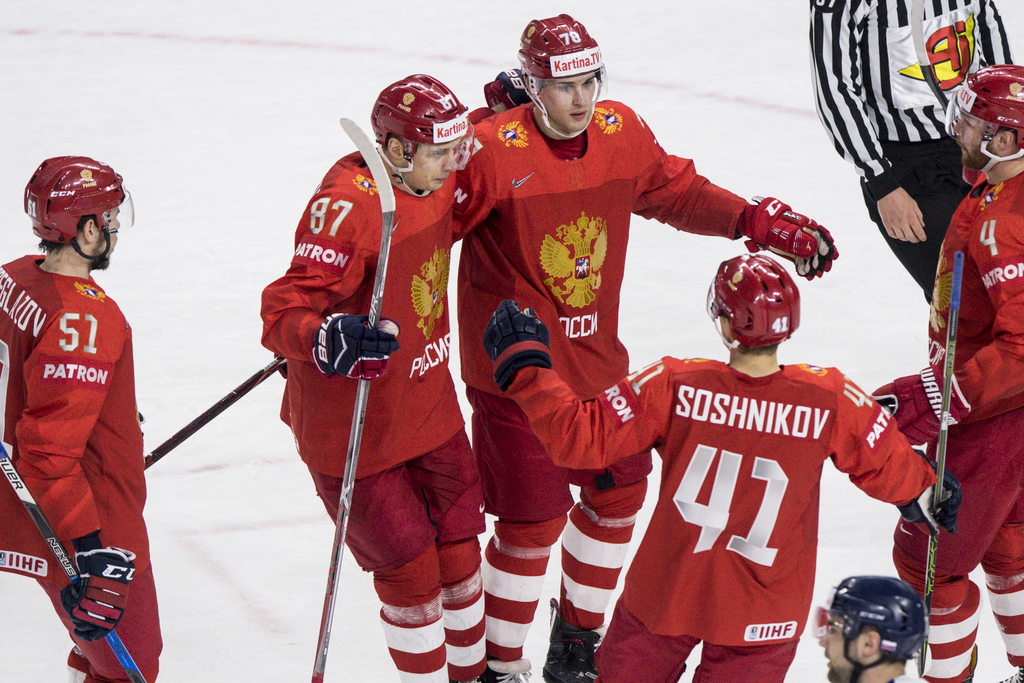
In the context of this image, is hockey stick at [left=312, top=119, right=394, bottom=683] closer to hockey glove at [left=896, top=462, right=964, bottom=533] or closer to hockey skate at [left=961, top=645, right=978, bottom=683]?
hockey glove at [left=896, top=462, right=964, bottom=533]

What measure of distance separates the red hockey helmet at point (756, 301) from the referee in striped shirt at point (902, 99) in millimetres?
1665

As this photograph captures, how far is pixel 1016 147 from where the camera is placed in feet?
10.1

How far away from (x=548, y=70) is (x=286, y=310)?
92cm

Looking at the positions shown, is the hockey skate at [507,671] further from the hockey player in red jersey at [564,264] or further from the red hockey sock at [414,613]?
the red hockey sock at [414,613]

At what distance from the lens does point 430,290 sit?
314 centimetres

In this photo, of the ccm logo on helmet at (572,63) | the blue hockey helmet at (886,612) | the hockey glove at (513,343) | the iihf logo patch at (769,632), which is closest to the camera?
the blue hockey helmet at (886,612)

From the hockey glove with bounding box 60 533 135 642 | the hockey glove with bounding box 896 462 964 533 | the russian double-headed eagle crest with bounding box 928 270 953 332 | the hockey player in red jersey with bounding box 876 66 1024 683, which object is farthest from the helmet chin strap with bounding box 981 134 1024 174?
the hockey glove with bounding box 60 533 135 642

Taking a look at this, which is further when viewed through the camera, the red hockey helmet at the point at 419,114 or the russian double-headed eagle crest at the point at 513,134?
the russian double-headed eagle crest at the point at 513,134

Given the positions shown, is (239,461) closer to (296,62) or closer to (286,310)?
(286,310)

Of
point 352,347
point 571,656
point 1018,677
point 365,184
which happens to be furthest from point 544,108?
point 1018,677

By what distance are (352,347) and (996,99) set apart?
1682 mm

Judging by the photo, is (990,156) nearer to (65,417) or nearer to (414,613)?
(414,613)

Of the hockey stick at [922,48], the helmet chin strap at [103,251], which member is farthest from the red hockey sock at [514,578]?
the hockey stick at [922,48]

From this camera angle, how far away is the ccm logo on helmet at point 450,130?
293 cm
